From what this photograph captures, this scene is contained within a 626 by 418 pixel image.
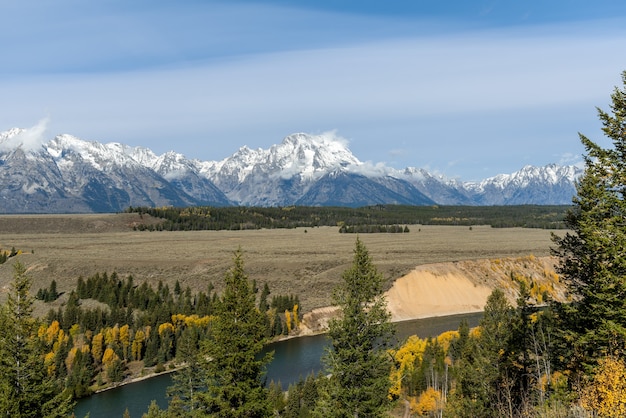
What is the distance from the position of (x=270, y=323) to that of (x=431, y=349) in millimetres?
36719

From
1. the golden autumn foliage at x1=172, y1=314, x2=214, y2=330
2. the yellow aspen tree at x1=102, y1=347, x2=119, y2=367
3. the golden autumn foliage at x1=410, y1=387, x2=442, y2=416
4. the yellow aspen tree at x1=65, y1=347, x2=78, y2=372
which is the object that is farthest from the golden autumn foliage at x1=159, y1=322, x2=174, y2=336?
the golden autumn foliage at x1=410, y1=387, x2=442, y2=416

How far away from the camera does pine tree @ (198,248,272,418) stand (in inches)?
883

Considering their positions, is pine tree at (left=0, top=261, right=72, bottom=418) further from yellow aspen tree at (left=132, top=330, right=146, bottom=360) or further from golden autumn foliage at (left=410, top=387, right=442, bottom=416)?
yellow aspen tree at (left=132, top=330, right=146, bottom=360)

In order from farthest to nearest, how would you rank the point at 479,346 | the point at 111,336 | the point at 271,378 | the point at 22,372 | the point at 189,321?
the point at 189,321 → the point at 111,336 → the point at 271,378 → the point at 479,346 → the point at 22,372

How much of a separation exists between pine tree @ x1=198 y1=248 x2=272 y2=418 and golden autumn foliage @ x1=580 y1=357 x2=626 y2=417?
13077mm

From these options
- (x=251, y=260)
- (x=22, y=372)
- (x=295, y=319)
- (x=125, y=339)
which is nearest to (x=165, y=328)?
(x=125, y=339)

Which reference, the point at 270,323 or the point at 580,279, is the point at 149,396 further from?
the point at 580,279

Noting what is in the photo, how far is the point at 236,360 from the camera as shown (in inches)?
889

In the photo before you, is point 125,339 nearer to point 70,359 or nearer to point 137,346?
point 137,346

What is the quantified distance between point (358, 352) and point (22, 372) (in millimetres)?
16038

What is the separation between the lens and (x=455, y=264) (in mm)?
141625

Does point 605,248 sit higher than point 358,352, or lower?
higher

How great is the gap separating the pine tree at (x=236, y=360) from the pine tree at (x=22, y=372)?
771 cm

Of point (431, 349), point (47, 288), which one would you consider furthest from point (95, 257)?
point (431, 349)
